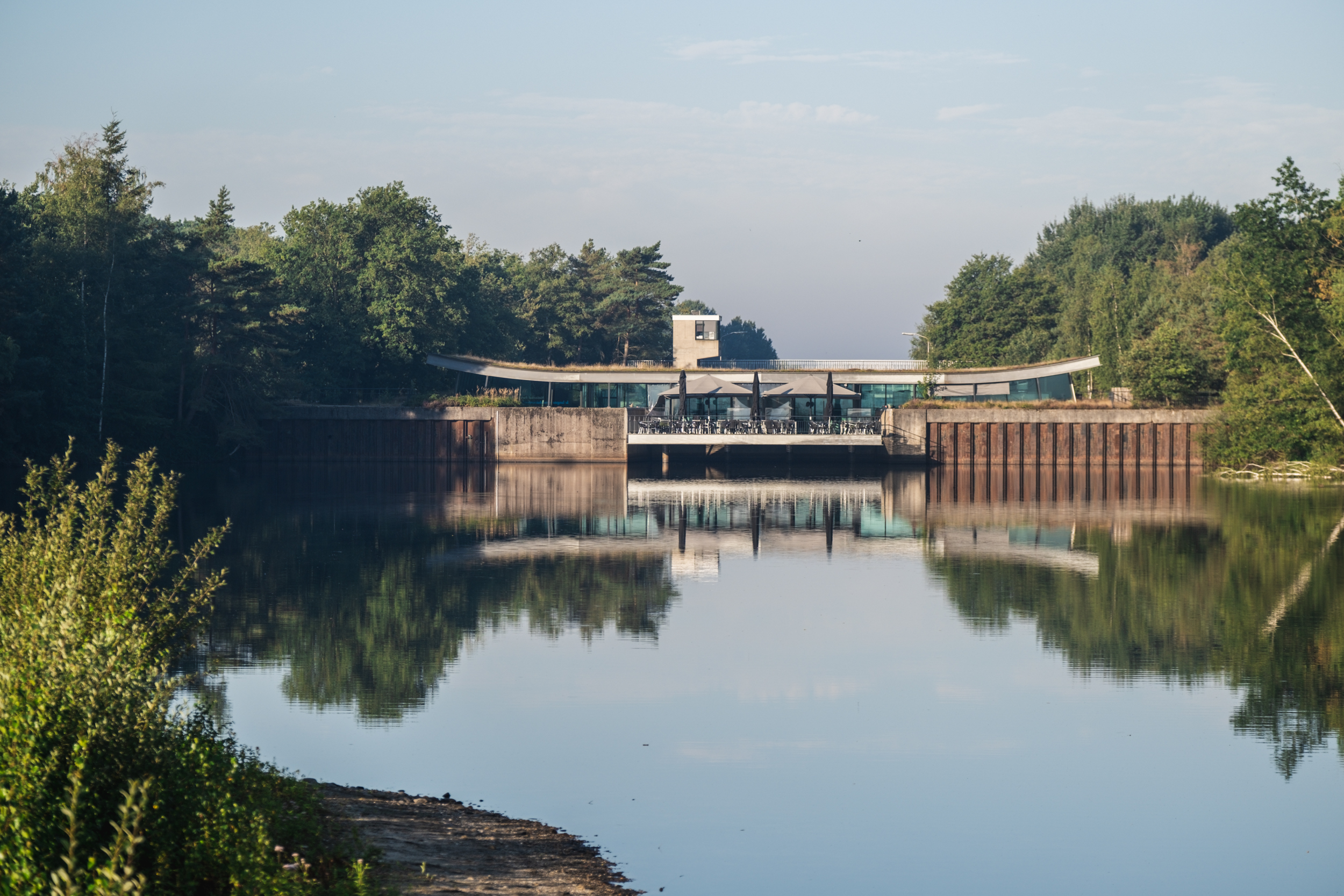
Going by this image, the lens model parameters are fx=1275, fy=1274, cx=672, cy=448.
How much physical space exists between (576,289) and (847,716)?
89.6 metres

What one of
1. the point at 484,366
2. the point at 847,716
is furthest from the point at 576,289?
the point at 847,716

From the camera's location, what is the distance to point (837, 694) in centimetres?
1530

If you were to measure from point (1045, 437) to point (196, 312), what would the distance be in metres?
40.2

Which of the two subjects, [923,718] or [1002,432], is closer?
[923,718]

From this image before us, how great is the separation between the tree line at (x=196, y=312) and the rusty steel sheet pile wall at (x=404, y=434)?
210 centimetres

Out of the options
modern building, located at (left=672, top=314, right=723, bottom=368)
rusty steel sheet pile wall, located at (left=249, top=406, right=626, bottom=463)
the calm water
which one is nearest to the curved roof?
rusty steel sheet pile wall, located at (left=249, top=406, right=626, bottom=463)

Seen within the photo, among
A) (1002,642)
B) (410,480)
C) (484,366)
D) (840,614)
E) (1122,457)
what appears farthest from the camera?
(484,366)

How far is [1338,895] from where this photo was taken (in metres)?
9.07

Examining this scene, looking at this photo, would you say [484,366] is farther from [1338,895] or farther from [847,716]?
[1338,895]

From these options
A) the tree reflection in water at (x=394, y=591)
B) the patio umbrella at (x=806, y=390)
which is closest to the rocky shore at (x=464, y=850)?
the tree reflection in water at (x=394, y=591)

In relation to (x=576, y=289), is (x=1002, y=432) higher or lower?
lower

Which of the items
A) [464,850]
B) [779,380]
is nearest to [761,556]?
[464,850]

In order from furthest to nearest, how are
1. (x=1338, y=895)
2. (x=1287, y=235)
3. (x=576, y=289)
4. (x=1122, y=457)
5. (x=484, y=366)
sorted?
(x=576, y=289) < (x=484, y=366) < (x=1122, y=457) < (x=1287, y=235) < (x=1338, y=895)

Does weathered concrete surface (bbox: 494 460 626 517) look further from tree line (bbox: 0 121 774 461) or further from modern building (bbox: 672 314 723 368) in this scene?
modern building (bbox: 672 314 723 368)
